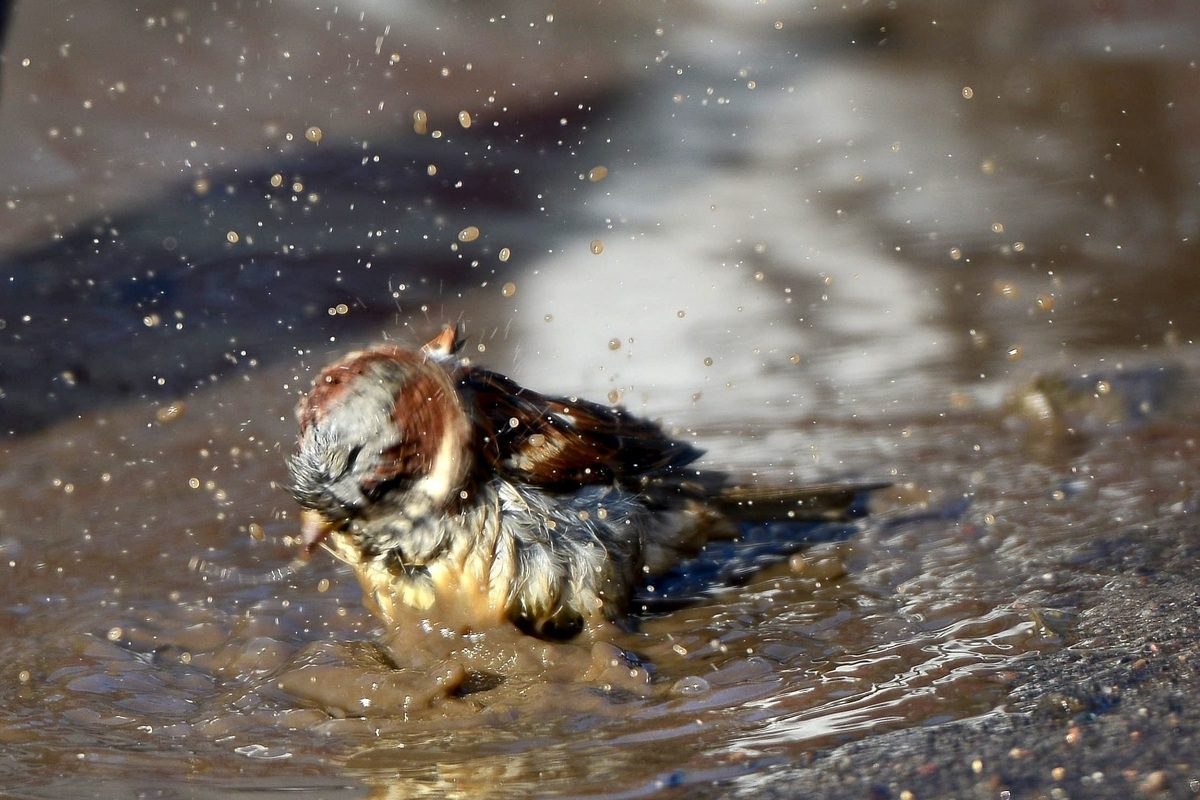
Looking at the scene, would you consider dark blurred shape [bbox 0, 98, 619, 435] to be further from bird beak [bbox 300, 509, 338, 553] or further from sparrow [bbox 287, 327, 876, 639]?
bird beak [bbox 300, 509, 338, 553]

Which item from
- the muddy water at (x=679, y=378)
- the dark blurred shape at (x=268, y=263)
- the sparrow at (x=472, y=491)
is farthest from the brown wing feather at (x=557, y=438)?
the dark blurred shape at (x=268, y=263)

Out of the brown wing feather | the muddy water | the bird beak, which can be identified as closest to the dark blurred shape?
the muddy water

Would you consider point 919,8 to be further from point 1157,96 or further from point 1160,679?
point 1160,679

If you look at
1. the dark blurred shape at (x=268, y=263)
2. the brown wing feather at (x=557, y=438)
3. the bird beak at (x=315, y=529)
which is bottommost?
the bird beak at (x=315, y=529)

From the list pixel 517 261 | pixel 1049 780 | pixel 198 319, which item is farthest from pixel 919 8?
pixel 1049 780

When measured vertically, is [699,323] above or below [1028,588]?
above

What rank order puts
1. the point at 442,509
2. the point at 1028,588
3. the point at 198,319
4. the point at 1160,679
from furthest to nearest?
the point at 198,319 → the point at 1028,588 → the point at 442,509 → the point at 1160,679

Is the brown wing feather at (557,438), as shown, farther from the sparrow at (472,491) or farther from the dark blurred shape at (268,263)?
the dark blurred shape at (268,263)

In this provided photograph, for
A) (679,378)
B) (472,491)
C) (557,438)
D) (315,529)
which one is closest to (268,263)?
(679,378)
